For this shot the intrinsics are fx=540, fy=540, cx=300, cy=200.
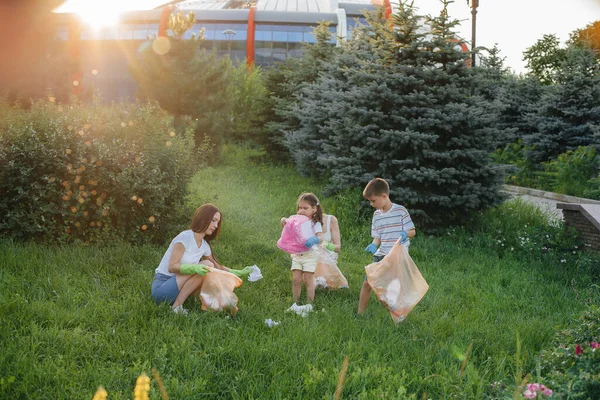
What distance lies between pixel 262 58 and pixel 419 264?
1711 inches

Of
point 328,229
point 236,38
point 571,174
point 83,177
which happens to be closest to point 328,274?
point 328,229

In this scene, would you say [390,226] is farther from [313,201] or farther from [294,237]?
[294,237]

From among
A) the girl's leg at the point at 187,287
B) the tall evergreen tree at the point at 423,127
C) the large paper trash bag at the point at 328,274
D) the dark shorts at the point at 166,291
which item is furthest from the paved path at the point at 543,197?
the dark shorts at the point at 166,291

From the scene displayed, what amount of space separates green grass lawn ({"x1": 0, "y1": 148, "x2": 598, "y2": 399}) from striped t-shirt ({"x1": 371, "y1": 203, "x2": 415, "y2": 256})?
0.66 meters

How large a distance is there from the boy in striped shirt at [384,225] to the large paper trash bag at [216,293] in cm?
132

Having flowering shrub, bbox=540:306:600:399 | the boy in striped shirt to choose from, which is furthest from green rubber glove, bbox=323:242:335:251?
flowering shrub, bbox=540:306:600:399

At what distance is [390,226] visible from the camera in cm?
554

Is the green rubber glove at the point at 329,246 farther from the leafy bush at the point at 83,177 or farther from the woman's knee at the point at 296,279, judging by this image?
the leafy bush at the point at 83,177

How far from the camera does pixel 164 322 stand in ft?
14.9

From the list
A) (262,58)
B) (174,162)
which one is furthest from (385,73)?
(262,58)

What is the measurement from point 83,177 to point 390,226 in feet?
13.5

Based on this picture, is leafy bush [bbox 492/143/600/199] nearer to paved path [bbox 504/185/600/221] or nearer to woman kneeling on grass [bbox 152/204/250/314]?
paved path [bbox 504/185/600/221]

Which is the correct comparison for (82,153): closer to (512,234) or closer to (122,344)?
(122,344)

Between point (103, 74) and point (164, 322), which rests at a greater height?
point (103, 74)
